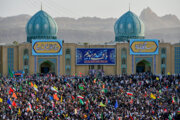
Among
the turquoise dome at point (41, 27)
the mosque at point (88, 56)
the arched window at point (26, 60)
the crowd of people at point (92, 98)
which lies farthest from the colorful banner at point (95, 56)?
the crowd of people at point (92, 98)

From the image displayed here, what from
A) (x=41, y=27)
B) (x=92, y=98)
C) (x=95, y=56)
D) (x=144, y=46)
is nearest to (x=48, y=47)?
(x=41, y=27)

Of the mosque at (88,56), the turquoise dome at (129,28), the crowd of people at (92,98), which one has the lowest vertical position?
the crowd of people at (92,98)

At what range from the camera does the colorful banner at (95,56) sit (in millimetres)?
57062

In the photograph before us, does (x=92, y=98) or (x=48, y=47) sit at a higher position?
(x=48, y=47)

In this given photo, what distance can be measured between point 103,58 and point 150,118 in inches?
884

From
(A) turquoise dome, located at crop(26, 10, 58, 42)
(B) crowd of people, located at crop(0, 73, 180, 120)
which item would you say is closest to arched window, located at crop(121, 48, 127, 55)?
(B) crowd of people, located at crop(0, 73, 180, 120)

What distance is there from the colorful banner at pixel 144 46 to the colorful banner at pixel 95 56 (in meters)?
2.83

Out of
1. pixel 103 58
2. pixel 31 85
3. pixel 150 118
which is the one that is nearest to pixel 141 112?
pixel 150 118

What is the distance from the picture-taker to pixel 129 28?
61.6m

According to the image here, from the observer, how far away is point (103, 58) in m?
57.4

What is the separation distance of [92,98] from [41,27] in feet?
74.6

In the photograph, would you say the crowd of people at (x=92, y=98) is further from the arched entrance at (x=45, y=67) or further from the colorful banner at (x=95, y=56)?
the arched entrance at (x=45, y=67)

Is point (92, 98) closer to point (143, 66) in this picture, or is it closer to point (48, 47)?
point (48, 47)

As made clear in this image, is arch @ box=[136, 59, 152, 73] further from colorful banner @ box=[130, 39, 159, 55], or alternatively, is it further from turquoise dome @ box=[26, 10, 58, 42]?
turquoise dome @ box=[26, 10, 58, 42]
